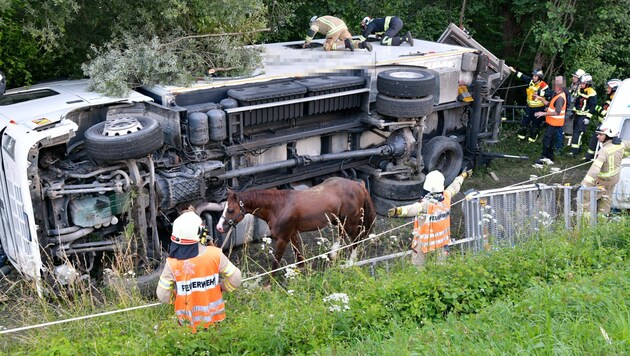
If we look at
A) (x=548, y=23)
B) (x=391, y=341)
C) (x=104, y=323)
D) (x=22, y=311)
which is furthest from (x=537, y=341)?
(x=548, y=23)

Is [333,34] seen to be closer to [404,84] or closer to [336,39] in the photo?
[336,39]

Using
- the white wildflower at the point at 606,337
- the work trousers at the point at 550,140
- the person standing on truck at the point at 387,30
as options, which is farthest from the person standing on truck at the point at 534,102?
the white wildflower at the point at 606,337

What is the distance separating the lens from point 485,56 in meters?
10.4

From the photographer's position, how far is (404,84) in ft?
28.3

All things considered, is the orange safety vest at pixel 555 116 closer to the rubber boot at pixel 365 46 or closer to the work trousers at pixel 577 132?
the work trousers at pixel 577 132

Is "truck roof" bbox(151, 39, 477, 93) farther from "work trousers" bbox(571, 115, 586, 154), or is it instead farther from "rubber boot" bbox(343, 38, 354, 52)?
"work trousers" bbox(571, 115, 586, 154)

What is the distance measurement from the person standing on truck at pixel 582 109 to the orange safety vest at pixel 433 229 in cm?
608

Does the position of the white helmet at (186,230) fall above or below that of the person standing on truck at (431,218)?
above

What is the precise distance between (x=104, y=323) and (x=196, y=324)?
81 cm

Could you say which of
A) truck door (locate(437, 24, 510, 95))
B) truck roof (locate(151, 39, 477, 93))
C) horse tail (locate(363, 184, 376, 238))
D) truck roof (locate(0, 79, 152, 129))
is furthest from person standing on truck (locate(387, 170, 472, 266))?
truck door (locate(437, 24, 510, 95))

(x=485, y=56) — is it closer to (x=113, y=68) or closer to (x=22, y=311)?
(x=113, y=68)

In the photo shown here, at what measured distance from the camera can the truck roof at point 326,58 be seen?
8344 mm

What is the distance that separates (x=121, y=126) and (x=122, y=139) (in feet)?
0.81

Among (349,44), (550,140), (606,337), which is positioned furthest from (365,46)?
(606,337)
